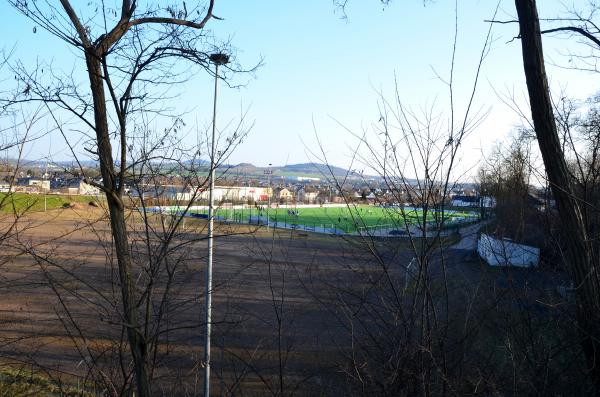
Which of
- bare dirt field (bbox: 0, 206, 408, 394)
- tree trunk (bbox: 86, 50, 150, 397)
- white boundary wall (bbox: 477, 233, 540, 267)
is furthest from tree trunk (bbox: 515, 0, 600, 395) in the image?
tree trunk (bbox: 86, 50, 150, 397)

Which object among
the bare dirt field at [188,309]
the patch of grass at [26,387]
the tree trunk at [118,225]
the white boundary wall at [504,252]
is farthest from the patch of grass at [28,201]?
the white boundary wall at [504,252]

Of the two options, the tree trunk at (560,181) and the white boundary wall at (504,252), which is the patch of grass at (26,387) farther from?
the tree trunk at (560,181)

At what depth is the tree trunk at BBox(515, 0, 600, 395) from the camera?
3.68 m

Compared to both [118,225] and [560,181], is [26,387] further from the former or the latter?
[560,181]

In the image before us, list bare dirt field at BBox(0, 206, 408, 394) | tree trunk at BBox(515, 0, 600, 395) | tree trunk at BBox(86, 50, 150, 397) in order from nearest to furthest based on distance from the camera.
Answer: tree trunk at BBox(86, 50, 150, 397), tree trunk at BBox(515, 0, 600, 395), bare dirt field at BBox(0, 206, 408, 394)

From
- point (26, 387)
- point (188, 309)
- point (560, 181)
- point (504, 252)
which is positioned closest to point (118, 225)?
point (188, 309)

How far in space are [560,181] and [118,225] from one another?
333 centimetres

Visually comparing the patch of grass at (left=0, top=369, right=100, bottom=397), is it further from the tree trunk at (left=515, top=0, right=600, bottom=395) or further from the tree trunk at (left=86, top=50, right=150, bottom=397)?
the tree trunk at (left=515, top=0, right=600, bottom=395)

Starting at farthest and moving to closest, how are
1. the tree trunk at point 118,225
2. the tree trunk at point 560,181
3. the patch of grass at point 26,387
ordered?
the patch of grass at point 26,387
the tree trunk at point 560,181
the tree trunk at point 118,225

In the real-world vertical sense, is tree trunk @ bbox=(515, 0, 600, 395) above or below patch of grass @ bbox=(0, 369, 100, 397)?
above

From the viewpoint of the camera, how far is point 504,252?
3902 millimetres

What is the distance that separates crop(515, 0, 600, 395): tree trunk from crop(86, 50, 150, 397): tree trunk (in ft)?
10.1

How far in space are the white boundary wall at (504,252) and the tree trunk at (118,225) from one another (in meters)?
2.61

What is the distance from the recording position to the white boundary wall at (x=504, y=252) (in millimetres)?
3924
